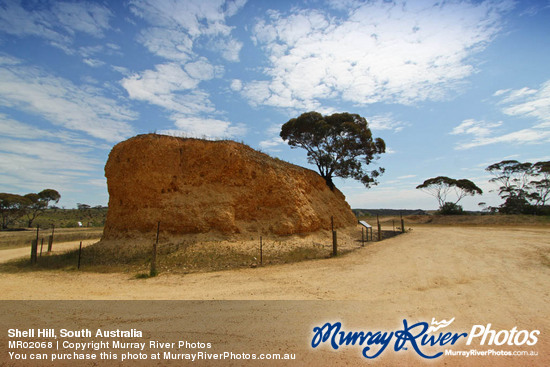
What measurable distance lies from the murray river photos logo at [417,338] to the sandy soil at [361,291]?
184mm

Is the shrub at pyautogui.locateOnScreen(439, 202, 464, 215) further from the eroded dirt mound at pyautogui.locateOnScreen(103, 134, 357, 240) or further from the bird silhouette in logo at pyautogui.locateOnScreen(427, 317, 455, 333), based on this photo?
the bird silhouette in logo at pyautogui.locateOnScreen(427, 317, 455, 333)

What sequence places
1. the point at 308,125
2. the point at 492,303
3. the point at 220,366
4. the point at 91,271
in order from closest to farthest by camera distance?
the point at 220,366
the point at 492,303
the point at 91,271
the point at 308,125

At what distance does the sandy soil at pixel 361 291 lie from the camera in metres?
5.30

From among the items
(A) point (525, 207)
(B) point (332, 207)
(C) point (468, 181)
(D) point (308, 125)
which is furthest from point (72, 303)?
(C) point (468, 181)

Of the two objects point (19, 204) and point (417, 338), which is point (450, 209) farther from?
point (19, 204)

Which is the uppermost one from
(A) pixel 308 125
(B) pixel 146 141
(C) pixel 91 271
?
(A) pixel 308 125

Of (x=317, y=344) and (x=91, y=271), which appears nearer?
(x=317, y=344)

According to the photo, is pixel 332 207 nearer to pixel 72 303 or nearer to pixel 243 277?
pixel 243 277

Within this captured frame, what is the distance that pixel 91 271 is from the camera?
11.9 meters

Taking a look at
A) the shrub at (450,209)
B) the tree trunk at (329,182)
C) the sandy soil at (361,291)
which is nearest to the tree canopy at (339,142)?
the tree trunk at (329,182)

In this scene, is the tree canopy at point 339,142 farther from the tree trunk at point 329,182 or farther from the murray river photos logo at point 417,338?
the murray river photos logo at point 417,338

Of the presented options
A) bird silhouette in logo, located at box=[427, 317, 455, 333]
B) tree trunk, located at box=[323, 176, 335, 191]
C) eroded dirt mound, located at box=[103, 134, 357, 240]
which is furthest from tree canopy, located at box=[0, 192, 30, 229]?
bird silhouette in logo, located at box=[427, 317, 455, 333]

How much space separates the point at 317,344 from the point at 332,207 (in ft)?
66.4

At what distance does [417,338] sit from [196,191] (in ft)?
44.9
